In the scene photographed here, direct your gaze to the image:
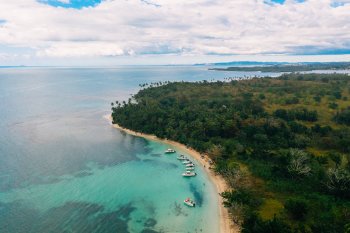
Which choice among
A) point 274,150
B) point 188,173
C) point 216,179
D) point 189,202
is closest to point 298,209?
point 189,202

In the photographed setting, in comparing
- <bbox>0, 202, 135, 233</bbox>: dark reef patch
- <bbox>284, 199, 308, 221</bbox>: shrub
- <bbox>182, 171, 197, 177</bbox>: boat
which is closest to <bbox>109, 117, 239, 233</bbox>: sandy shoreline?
<bbox>182, 171, 197, 177</bbox>: boat

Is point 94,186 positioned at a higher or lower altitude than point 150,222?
higher

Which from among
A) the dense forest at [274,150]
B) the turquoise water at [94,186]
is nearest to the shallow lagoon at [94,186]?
the turquoise water at [94,186]

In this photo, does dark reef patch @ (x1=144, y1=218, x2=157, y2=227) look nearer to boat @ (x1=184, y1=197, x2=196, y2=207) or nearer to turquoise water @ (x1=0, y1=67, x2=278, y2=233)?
turquoise water @ (x1=0, y1=67, x2=278, y2=233)

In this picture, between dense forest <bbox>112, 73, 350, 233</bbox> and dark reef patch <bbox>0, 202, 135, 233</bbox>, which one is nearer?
dark reef patch <bbox>0, 202, 135, 233</bbox>

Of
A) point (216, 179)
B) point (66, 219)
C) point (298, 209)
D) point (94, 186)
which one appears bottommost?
point (66, 219)

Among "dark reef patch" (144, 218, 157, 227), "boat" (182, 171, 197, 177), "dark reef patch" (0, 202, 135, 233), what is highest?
"boat" (182, 171, 197, 177)

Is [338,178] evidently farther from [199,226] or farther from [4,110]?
[4,110]

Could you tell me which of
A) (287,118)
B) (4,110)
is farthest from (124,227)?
(4,110)

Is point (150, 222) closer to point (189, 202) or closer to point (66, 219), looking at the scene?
→ point (189, 202)
